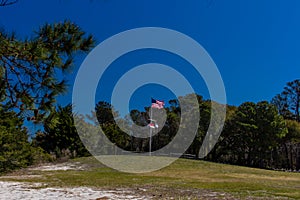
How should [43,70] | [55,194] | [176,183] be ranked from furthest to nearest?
[176,183]
[55,194]
[43,70]

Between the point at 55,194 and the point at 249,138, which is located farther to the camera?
the point at 249,138

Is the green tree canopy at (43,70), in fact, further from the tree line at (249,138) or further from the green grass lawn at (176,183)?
the tree line at (249,138)

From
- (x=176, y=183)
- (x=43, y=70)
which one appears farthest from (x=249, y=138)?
(x=43, y=70)

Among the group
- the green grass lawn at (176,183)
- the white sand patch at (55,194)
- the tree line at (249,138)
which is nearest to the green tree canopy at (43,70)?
the white sand patch at (55,194)

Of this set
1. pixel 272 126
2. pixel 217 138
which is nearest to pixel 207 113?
pixel 217 138

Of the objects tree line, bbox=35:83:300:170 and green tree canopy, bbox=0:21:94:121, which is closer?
green tree canopy, bbox=0:21:94:121

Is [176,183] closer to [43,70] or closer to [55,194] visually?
[55,194]

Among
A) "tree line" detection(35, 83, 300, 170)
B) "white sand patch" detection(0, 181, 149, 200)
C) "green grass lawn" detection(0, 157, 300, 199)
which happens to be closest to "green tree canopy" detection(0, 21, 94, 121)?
"white sand patch" detection(0, 181, 149, 200)

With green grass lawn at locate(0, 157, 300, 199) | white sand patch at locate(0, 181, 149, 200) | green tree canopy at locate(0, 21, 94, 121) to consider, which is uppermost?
green tree canopy at locate(0, 21, 94, 121)

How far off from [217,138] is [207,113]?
2.61 m

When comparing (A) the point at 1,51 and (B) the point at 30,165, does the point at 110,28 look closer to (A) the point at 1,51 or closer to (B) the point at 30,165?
(A) the point at 1,51

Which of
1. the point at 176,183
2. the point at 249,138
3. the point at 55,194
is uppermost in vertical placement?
the point at 249,138

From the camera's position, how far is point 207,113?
98.7 ft

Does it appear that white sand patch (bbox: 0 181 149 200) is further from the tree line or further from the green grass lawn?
the tree line
